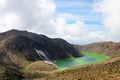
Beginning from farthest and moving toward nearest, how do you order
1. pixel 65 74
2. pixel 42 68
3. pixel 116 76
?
pixel 42 68 < pixel 65 74 < pixel 116 76

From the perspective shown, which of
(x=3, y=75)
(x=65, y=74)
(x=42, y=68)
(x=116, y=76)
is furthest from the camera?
(x=42, y=68)

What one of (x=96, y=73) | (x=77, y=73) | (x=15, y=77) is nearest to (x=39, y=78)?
(x=15, y=77)

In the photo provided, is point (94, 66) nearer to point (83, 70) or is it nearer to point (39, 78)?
point (83, 70)

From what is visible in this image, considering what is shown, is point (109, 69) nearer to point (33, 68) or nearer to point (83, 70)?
point (83, 70)

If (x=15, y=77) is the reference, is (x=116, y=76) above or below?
below

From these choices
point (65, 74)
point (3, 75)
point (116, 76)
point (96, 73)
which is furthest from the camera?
point (3, 75)

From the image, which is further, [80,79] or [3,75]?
[3,75]

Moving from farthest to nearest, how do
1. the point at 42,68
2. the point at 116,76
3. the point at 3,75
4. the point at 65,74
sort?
the point at 42,68, the point at 3,75, the point at 65,74, the point at 116,76

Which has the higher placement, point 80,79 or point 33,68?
point 33,68

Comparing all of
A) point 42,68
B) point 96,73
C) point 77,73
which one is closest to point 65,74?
point 77,73

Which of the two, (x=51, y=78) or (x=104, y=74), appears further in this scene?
(x=51, y=78)
